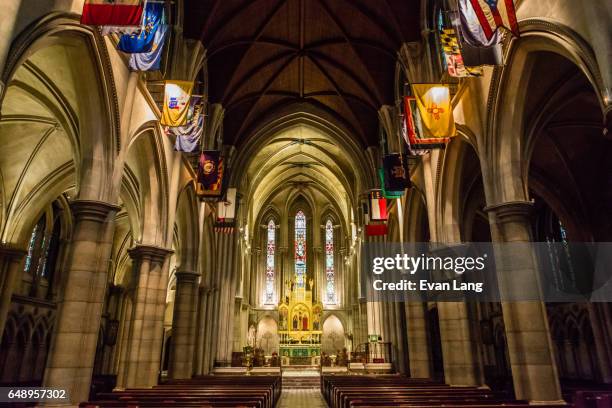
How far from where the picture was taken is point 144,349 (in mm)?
12602

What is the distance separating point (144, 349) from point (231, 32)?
14018 mm

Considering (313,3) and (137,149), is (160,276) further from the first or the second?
(313,3)

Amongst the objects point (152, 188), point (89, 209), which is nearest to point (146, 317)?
point (152, 188)

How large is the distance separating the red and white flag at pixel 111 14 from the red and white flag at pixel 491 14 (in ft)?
20.1

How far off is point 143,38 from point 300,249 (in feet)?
111

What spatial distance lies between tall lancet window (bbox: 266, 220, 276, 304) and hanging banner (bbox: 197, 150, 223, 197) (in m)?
26.5

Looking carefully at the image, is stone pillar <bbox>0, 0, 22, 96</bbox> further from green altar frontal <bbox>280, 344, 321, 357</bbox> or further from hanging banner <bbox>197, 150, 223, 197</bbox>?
green altar frontal <bbox>280, 344, 321, 357</bbox>

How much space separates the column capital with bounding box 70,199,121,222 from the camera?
897cm

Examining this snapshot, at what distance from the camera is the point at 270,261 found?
41406 millimetres

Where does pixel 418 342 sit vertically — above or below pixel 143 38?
below

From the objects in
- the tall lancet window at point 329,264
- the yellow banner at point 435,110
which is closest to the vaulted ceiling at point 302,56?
the yellow banner at point 435,110

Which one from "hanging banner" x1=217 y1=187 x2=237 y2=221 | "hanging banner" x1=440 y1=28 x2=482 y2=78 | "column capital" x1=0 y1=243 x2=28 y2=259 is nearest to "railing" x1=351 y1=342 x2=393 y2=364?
"hanging banner" x1=217 y1=187 x2=237 y2=221

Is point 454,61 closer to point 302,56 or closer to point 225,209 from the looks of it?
point 302,56

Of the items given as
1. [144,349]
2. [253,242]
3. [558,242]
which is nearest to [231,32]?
[144,349]
